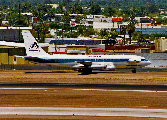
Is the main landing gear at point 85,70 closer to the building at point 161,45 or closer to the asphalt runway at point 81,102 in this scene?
the asphalt runway at point 81,102

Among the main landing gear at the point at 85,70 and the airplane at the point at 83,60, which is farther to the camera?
the main landing gear at the point at 85,70

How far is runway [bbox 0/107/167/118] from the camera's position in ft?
119

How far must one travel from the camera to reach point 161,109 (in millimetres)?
38562

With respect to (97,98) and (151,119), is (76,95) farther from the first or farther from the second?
(151,119)

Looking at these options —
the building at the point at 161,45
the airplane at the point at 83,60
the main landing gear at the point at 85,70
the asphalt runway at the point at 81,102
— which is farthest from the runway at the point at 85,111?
the building at the point at 161,45

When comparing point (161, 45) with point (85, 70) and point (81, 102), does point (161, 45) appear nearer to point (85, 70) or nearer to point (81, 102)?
point (85, 70)

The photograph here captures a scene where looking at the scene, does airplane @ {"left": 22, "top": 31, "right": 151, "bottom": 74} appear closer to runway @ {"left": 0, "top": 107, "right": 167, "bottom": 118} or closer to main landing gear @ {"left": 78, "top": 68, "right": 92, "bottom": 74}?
main landing gear @ {"left": 78, "top": 68, "right": 92, "bottom": 74}

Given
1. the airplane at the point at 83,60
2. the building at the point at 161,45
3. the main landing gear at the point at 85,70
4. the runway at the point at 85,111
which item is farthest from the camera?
the building at the point at 161,45

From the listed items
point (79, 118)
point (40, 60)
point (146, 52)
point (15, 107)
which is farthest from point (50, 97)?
point (146, 52)

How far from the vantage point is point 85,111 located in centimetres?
3731

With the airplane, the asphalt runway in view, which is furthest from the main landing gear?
the asphalt runway

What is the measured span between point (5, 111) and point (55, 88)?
15185 millimetres

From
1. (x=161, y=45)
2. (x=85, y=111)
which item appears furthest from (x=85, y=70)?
(x=161, y=45)

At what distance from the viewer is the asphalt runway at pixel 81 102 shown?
3625cm
